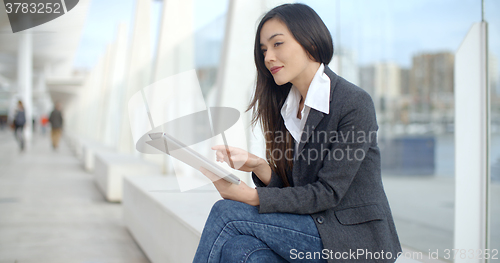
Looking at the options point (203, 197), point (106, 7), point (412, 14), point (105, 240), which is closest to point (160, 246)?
point (203, 197)

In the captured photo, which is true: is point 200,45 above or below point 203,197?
above

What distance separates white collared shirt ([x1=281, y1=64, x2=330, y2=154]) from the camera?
142cm

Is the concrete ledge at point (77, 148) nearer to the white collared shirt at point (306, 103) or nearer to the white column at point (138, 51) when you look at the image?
the white column at point (138, 51)

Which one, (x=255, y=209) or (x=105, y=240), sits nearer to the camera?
(x=255, y=209)

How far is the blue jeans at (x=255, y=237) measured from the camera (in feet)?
4.40

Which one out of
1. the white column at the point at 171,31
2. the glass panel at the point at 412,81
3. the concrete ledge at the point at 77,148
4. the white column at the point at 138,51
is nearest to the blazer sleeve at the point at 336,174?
the white column at the point at 171,31

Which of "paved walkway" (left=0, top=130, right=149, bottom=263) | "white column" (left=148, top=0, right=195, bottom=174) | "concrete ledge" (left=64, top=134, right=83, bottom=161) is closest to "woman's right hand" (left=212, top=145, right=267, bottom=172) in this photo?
"paved walkway" (left=0, top=130, right=149, bottom=263)

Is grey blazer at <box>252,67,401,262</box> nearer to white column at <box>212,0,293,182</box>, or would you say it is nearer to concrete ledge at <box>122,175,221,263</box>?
concrete ledge at <box>122,175,221,263</box>

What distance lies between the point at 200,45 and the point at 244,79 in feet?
4.97

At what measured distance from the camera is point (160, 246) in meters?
2.85

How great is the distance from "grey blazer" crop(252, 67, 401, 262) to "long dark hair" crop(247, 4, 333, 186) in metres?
0.19

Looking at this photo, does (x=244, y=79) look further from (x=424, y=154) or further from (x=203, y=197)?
(x=424, y=154)

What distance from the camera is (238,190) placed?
1.37m

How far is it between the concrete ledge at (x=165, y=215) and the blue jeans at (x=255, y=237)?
2.27 ft
